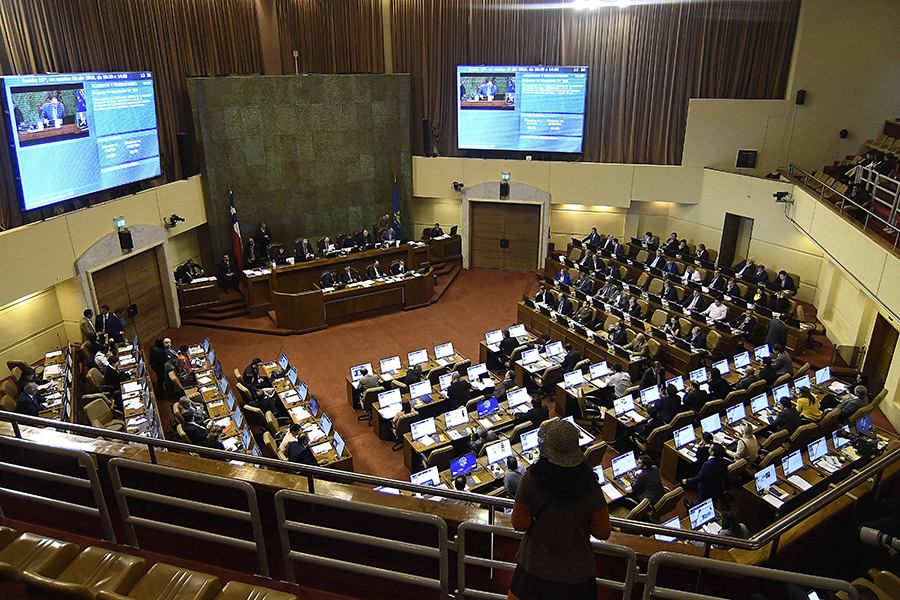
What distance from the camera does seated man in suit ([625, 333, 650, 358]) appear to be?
1102 cm

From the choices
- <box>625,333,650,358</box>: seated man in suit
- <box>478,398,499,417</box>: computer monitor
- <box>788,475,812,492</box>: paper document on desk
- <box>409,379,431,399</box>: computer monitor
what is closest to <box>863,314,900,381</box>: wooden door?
<box>625,333,650,358</box>: seated man in suit

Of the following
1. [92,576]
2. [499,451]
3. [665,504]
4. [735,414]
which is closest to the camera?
[92,576]

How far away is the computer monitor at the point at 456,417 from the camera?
356 inches

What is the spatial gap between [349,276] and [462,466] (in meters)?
8.00

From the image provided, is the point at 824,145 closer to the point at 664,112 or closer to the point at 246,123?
the point at 664,112

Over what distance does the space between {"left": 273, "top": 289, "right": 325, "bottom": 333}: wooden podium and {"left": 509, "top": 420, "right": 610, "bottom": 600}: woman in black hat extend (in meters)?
11.7

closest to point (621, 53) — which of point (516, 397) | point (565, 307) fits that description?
point (565, 307)

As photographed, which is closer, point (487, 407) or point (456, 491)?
point (456, 491)

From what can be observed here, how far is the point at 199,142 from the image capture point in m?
15.0

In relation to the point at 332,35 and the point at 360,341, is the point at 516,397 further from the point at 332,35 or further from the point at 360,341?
the point at 332,35

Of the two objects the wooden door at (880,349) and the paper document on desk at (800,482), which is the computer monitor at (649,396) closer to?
the paper document on desk at (800,482)

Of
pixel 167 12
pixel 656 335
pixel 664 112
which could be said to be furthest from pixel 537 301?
pixel 167 12

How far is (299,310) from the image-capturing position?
1373 centimetres

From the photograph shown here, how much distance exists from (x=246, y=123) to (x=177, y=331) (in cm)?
557
